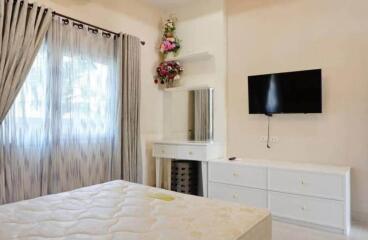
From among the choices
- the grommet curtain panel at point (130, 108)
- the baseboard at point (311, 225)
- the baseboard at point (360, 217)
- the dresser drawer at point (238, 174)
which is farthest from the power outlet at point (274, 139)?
the grommet curtain panel at point (130, 108)

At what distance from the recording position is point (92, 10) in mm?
3336

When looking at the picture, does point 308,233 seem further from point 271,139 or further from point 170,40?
point 170,40

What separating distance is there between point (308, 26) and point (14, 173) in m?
3.64

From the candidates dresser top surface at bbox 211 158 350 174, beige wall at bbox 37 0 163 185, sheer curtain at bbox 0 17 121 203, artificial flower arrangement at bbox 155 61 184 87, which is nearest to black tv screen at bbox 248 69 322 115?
dresser top surface at bbox 211 158 350 174

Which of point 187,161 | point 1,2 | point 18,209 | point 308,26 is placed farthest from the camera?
point 187,161

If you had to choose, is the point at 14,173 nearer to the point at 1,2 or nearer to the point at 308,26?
the point at 1,2

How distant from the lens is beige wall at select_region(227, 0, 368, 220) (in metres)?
2.95

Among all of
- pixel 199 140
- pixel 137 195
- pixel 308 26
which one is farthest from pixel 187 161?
pixel 308 26

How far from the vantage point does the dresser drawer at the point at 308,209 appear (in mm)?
2633

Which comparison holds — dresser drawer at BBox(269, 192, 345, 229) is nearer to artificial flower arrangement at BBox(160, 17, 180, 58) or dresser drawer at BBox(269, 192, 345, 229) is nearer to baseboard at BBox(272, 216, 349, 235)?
baseboard at BBox(272, 216, 349, 235)

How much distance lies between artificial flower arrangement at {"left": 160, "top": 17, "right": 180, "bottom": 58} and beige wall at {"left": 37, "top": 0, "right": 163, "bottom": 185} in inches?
6.8

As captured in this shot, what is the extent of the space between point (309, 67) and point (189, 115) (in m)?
1.79

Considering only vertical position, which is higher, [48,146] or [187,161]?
[48,146]

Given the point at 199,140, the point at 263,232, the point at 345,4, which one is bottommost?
the point at 263,232
